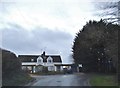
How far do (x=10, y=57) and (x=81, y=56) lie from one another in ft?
106

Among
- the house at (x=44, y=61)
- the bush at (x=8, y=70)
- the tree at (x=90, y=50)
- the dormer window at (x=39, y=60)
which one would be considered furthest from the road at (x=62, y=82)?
the dormer window at (x=39, y=60)

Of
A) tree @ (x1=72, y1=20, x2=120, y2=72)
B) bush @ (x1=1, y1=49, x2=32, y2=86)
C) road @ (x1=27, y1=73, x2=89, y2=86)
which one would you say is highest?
tree @ (x1=72, y1=20, x2=120, y2=72)

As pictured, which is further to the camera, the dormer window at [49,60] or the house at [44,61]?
the dormer window at [49,60]

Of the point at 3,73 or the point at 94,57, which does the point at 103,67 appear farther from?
the point at 3,73

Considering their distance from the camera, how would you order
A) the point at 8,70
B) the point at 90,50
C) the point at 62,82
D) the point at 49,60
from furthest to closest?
the point at 49,60
the point at 90,50
the point at 62,82
the point at 8,70

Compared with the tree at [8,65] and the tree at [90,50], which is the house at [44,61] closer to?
the tree at [90,50]

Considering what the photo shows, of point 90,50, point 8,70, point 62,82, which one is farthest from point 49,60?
point 8,70

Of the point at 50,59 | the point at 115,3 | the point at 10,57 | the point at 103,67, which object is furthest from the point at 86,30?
the point at 50,59

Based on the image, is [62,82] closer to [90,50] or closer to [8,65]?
[8,65]

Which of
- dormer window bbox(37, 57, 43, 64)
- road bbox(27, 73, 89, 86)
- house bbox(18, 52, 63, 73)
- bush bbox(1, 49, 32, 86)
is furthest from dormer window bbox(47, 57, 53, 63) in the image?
bush bbox(1, 49, 32, 86)

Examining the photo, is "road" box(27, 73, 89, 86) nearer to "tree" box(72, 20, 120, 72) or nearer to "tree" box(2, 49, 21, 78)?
"tree" box(2, 49, 21, 78)

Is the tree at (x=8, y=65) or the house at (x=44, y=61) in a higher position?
the house at (x=44, y=61)

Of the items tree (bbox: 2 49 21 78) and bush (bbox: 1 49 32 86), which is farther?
tree (bbox: 2 49 21 78)

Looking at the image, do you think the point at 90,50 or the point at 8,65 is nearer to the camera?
the point at 8,65
